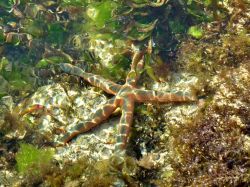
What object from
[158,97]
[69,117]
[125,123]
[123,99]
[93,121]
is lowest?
[69,117]

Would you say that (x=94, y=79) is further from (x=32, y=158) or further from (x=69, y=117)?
(x=32, y=158)

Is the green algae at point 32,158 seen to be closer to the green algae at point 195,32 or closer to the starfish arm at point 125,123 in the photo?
the starfish arm at point 125,123

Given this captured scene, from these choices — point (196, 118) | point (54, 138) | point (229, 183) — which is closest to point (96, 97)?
point (54, 138)

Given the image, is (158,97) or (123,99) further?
(123,99)

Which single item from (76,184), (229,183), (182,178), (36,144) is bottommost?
(36,144)

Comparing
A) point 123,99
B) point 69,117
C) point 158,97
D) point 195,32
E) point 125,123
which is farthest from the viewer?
point 195,32

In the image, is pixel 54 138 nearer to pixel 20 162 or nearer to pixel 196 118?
pixel 20 162

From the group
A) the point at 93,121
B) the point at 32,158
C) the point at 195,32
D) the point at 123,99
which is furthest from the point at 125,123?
the point at 195,32
